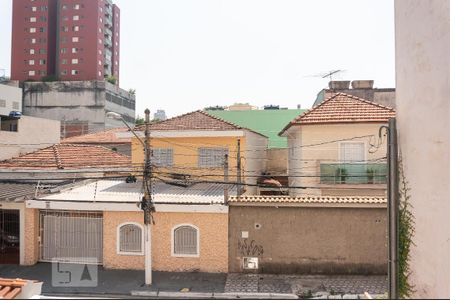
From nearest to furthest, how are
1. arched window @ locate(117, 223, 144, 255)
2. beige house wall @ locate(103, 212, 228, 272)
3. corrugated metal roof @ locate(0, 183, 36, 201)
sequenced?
beige house wall @ locate(103, 212, 228, 272), arched window @ locate(117, 223, 144, 255), corrugated metal roof @ locate(0, 183, 36, 201)

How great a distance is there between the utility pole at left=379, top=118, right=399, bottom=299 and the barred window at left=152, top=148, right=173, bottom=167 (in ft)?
56.2

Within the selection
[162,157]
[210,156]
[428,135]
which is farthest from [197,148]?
[428,135]

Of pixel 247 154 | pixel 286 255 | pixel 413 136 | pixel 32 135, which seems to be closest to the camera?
pixel 413 136

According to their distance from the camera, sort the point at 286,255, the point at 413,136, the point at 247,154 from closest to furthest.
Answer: the point at 413,136 → the point at 286,255 → the point at 247,154

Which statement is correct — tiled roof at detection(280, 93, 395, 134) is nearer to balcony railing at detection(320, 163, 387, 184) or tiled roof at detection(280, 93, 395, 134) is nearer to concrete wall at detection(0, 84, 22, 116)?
balcony railing at detection(320, 163, 387, 184)

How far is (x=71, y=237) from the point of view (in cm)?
1733

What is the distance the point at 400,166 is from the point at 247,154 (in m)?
16.9

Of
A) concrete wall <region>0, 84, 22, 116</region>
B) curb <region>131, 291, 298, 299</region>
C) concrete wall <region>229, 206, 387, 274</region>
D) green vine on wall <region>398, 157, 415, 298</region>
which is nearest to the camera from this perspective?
green vine on wall <region>398, 157, 415, 298</region>

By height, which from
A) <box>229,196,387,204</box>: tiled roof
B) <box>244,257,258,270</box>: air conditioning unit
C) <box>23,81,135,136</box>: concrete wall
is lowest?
<box>244,257,258,270</box>: air conditioning unit

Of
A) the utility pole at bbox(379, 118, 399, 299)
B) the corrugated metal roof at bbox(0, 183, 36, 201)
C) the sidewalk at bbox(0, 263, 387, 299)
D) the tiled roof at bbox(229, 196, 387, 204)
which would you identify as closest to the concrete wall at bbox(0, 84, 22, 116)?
the corrugated metal roof at bbox(0, 183, 36, 201)

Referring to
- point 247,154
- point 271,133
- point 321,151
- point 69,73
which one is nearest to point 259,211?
point 321,151

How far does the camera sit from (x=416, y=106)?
6.23 m

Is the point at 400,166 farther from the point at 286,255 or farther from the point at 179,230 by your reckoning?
the point at 179,230

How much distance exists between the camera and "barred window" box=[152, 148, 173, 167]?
22.2m
